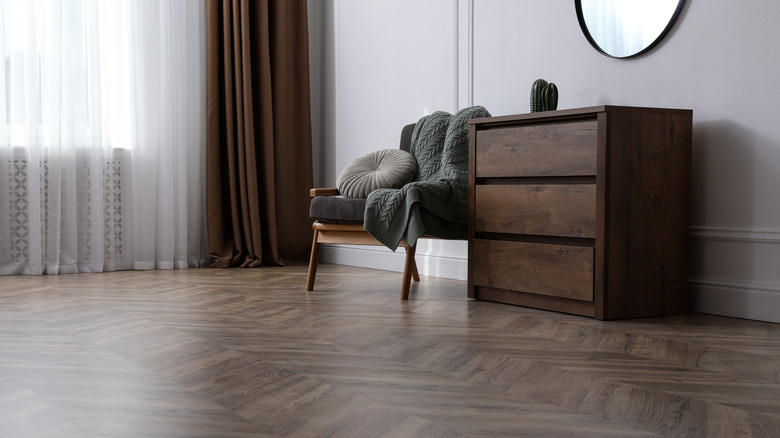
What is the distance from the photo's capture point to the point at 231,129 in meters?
4.48

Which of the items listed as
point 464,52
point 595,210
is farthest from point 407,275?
point 464,52

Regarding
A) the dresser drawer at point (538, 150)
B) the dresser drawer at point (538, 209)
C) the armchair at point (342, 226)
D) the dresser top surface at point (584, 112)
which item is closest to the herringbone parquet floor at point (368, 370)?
the armchair at point (342, 226)

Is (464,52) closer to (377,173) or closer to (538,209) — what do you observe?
(377,173)

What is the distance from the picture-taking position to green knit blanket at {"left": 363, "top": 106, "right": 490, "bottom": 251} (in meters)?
3.05

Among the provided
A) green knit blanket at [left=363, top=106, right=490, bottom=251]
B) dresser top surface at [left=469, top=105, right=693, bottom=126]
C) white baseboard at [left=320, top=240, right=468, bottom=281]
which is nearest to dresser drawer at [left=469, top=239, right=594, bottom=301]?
green knit blanket at [left=363, top=106, right=490, bottom=251]

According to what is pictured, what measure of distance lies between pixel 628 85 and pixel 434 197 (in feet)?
2.99

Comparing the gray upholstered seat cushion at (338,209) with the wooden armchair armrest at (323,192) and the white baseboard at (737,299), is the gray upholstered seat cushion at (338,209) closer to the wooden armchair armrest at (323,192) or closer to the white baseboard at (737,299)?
the wooden armchair armrest at (323,192)

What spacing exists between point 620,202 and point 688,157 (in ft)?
1.25

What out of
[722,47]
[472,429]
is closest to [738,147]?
[722,47]

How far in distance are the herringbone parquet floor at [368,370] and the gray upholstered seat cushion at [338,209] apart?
0.37 metres

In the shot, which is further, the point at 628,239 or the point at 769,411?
the point at 628,239

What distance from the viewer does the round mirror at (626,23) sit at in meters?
2.94

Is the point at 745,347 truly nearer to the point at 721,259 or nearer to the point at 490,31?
the point at 721,259

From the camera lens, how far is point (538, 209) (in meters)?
2.83
